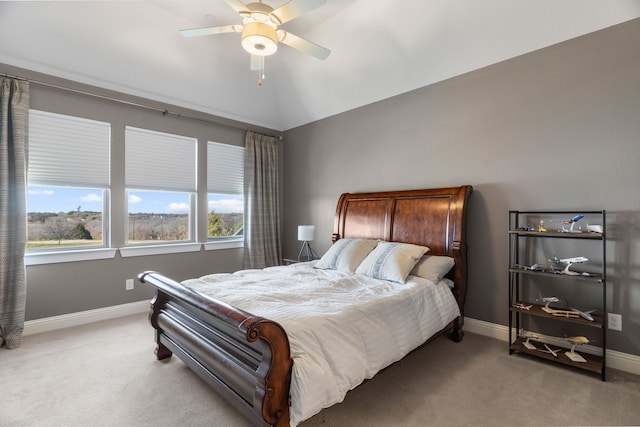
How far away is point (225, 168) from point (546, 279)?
4222 mm

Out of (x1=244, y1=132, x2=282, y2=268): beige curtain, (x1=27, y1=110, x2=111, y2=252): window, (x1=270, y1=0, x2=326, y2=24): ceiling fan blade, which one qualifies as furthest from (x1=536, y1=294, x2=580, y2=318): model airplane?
(x1=27, y1=110, x2=111, y2=252): window

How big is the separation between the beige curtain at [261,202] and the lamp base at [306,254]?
523 mm

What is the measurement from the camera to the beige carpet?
73.5 inches

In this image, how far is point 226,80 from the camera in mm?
4184

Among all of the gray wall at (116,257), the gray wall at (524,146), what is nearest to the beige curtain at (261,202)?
the gray wall at (116,257)

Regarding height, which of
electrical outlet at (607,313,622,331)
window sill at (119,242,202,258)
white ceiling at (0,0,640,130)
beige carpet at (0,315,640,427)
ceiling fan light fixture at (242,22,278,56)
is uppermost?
white ceiling at (0,0,640,130)

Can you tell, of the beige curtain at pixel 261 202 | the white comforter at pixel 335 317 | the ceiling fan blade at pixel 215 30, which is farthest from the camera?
the beige curtain at pixel 261 202

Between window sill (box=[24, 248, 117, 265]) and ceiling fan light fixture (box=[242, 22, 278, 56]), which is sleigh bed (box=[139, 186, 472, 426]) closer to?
window sill (box=[24, 248, 117, 265])

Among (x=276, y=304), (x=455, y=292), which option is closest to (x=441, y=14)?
(x=455, y=292)

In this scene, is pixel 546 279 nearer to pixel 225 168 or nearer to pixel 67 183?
pixel 225 168

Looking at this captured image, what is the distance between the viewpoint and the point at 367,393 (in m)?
2.13

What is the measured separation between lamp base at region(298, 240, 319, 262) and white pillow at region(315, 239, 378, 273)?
1015 millimetres

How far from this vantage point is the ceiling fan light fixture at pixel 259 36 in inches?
83.0

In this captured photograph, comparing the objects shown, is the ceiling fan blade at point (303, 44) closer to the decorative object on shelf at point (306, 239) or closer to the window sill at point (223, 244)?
the decorative object on shelf at point (306, 239)
